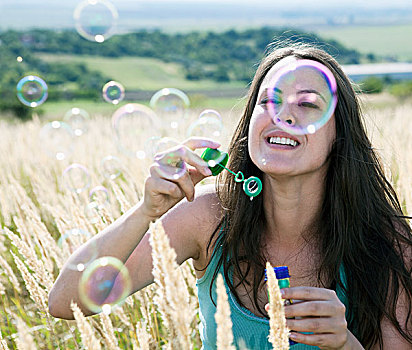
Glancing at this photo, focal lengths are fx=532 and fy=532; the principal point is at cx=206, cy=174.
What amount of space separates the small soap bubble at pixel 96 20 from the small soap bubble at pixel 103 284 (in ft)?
10.3

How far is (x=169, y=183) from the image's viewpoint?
1.95 m

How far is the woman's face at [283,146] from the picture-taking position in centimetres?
221

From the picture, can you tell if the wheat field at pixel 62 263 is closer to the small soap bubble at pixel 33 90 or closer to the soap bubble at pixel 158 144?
the soap bubble at pixel 158 144

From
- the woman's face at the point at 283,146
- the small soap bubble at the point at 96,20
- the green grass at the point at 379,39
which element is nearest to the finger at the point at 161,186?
the woman's face at the point at 283,146

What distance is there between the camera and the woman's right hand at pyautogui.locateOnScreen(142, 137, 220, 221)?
76.5 inches

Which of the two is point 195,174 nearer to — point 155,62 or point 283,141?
point 283,141

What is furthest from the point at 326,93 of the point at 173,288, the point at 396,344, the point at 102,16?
the point at 102,16

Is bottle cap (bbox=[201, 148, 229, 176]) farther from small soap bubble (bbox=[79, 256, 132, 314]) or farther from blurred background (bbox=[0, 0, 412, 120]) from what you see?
blurred background (bbox=[0, 0, 412, 120])

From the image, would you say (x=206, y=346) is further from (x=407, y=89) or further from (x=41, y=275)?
(x=407, y=89)

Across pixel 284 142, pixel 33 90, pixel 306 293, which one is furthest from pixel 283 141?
pixel 33 90

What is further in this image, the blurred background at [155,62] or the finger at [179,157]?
the blurred background at [155,62]

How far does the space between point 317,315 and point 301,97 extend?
1.04 meters

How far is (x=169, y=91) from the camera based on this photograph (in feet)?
13.4

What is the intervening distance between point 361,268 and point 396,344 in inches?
13.5
